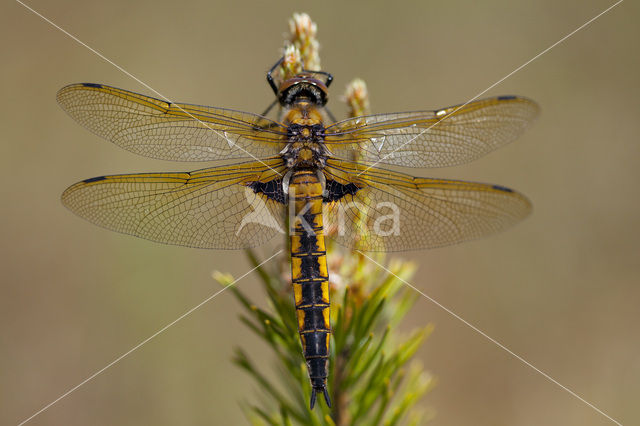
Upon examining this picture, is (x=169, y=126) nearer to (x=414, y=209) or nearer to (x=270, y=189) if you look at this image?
(x=270, y=189)

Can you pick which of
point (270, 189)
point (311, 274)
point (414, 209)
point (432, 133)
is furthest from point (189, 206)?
point (432, 133)

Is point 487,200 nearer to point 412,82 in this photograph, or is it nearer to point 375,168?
point 375,168

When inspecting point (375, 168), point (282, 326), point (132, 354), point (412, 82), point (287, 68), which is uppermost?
point (412, 82)

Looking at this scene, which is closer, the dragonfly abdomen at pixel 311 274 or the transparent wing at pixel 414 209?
the dragonfly abdomen at pixel 311 274

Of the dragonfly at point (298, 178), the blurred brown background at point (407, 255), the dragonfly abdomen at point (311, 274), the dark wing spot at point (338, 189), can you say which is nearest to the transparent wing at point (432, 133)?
the dragonfly at point (298, 178)

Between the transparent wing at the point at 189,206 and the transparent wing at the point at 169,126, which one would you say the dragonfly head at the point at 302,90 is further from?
the transparent wing at the point at 189,206

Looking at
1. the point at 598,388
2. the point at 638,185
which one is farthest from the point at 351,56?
the point at 598,388
